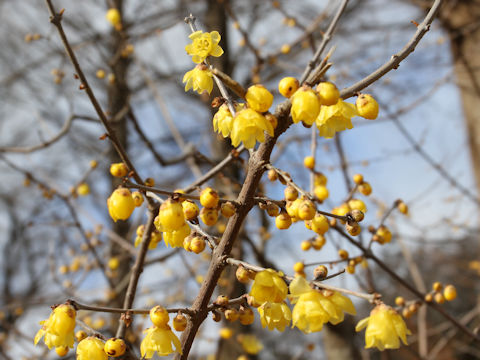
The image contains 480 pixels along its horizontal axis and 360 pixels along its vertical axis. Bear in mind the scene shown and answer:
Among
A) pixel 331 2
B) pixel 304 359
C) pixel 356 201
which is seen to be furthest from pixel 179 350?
pixel 304 359

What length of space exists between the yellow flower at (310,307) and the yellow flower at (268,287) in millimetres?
31

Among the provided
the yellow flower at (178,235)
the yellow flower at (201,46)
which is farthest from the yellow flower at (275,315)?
the yellow flower at (201,46)

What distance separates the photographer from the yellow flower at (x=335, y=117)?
1.13 meters

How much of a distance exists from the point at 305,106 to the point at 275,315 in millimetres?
587

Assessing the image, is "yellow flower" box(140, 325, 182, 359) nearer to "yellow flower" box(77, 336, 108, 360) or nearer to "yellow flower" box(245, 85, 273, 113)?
"yellow flower" box(77, 336, 108, 360)

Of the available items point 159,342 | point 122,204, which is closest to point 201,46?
point 122,204

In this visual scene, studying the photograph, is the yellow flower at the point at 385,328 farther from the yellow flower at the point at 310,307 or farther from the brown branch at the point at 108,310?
the brown branch at the point at 108,310

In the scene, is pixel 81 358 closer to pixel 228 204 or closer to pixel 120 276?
pixel 228 204

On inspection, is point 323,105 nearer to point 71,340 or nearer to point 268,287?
point 268,287

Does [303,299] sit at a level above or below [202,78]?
below

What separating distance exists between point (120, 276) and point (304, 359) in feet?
19.7

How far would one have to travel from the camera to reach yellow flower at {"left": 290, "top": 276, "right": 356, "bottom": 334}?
3.39 ft

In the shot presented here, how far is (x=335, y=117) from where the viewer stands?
1175mm

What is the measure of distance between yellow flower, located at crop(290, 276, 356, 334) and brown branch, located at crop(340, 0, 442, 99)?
0.52m
